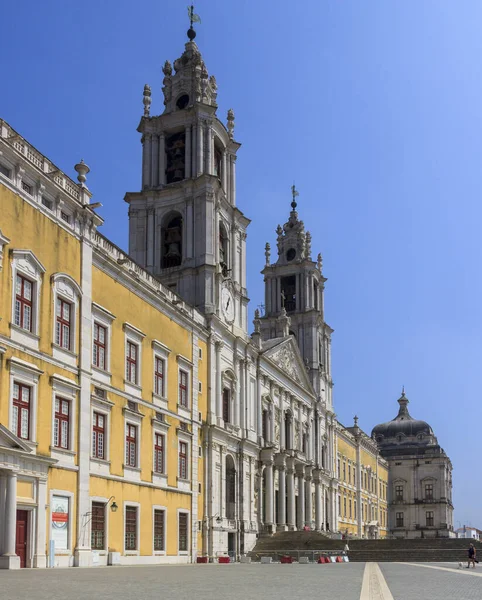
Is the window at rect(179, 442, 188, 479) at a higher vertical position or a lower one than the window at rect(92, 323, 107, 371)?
lower

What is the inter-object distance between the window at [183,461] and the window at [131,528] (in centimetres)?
537

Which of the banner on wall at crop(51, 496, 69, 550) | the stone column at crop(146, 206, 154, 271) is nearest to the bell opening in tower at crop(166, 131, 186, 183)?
the stone column at crop(146, 206, 154, 271)

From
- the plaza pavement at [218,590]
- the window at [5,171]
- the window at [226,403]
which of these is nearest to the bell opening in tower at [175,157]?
the window at [226,403]

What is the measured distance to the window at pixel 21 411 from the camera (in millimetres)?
25031

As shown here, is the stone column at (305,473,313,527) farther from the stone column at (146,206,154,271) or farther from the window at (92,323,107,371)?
the window at (92,323,107,371)

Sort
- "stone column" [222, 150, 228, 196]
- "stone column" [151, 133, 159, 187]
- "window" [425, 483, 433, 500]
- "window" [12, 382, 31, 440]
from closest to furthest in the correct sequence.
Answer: "window" [12, 382, 31, 440] < "stone column" [151, 133, 159, 187] < "stone column" [222, 150, 228, 196] < "window" [425, 483, 433, 500]

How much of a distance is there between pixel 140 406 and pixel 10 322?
31.6ft

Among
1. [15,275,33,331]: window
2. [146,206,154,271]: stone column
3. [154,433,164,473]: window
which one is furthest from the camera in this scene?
[146,206,154,271]: stone column

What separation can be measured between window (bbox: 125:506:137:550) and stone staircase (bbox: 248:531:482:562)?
1458 cm

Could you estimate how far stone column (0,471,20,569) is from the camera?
23266mm

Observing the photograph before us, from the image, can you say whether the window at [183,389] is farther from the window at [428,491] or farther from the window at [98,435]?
the window at [428,491]

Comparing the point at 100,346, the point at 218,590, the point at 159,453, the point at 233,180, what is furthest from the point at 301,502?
the point at 218,590

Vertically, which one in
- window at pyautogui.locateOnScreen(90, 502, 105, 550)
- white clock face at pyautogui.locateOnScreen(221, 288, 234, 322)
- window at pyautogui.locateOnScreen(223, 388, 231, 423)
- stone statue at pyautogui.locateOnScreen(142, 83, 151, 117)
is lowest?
window at pyautogui.locateOnScreen(90, 502, 105, 550)

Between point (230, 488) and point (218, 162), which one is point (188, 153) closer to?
point (218, 162)
